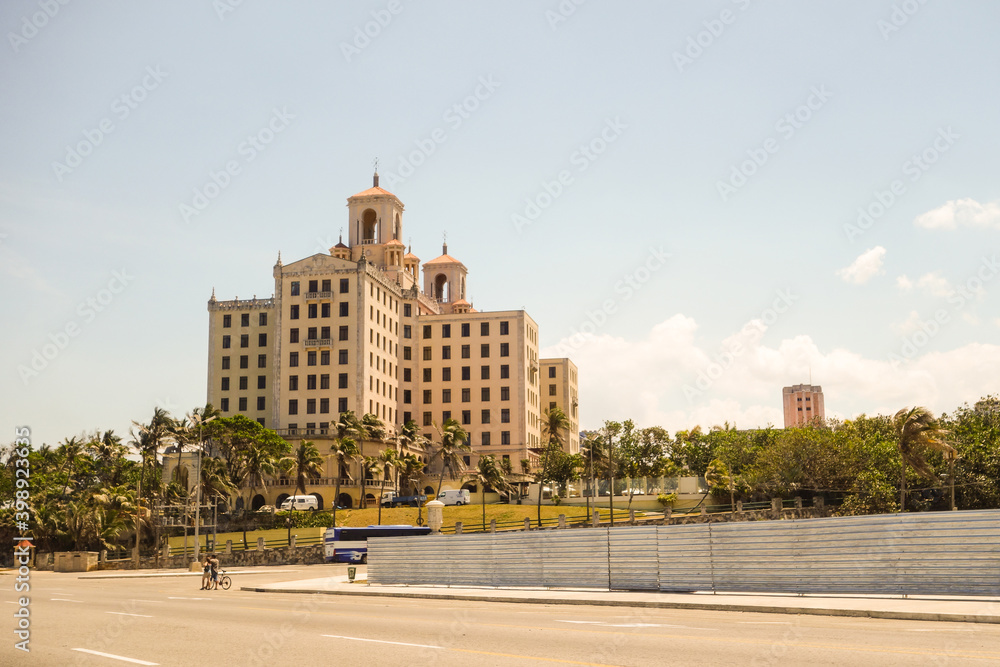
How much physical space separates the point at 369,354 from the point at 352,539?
50246 millimetres

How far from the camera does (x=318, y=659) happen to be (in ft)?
42.9

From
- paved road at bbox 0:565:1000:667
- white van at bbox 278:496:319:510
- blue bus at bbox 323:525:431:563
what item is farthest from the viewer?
white van at bbox 278:496:319:510

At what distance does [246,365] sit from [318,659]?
105m

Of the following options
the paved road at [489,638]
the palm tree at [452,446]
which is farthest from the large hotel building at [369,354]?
the paved road at [489,638]

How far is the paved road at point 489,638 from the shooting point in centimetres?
1247

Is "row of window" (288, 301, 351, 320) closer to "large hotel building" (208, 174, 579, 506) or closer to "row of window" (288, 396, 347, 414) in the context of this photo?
"large hotel building" (208, 174, 579, 506)

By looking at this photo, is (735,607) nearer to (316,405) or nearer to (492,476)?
(492,476)

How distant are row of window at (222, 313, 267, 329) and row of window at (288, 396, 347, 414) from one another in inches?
505

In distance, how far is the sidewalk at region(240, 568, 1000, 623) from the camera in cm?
1758

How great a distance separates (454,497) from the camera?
3634 inches

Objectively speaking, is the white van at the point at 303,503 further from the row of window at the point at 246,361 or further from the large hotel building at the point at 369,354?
the row of window at the point at 246,361

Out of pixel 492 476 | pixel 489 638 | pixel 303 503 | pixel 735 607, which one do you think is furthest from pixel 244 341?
pixel 489 638

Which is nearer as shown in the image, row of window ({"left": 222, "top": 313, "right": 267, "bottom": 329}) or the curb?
the curb

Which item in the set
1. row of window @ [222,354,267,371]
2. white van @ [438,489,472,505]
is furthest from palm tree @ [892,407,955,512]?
row of window @ [222,354,267,371]
